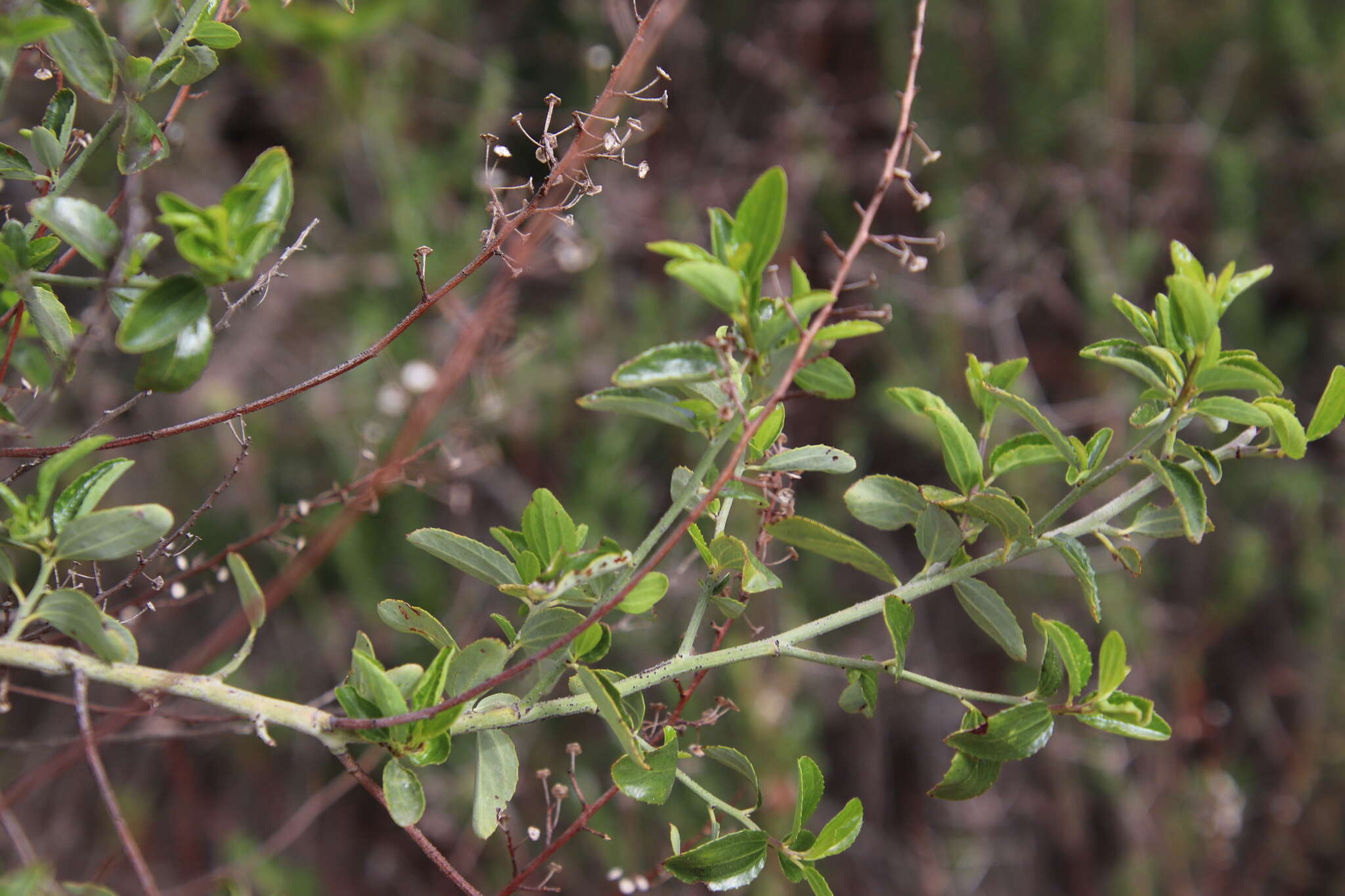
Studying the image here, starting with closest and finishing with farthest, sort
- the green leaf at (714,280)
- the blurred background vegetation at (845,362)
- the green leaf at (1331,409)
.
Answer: the green leaf at (714,280) → the green leaf at (1331,409) → the blurred background vegetation at (845,362)

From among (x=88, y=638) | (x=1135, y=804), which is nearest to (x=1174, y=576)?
(x=1135, y=804)

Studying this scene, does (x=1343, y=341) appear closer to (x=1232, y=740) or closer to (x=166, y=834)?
(x=1232, y=740)

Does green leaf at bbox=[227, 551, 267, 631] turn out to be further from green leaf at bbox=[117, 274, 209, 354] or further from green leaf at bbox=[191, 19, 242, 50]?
green leaf at bbox=[191, 19, 242, 50]

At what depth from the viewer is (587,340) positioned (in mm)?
1627

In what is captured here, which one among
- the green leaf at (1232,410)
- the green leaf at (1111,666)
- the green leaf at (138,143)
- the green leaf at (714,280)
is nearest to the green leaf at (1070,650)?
the green leaf at (1111,666)

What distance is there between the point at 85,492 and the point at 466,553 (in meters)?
0.19

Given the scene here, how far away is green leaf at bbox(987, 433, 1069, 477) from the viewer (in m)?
0.48

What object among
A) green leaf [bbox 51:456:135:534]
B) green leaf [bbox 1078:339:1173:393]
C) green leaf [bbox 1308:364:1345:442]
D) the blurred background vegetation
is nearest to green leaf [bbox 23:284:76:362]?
green leaf [bbox 51:456:135:534]

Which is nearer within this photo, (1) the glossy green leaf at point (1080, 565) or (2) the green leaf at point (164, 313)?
(2) the green leaf at point (164, 313)

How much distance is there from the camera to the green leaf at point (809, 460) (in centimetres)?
43

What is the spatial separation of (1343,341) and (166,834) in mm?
2594

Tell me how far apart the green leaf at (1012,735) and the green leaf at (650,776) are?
145 millimetres

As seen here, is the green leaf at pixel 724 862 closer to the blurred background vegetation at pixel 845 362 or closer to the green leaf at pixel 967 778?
the green leaf at pixel 967 778

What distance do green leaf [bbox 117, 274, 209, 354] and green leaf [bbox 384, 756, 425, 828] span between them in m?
0.21
